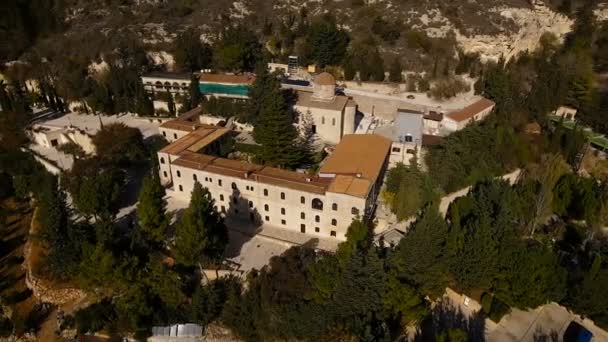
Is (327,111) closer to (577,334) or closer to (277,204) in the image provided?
(277,204)

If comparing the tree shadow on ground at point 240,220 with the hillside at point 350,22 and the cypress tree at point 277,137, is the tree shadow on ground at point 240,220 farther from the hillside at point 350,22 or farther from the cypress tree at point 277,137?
the hillside at point 350,22

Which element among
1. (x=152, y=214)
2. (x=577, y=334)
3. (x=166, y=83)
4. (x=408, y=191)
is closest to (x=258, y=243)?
(x=152, y=214)

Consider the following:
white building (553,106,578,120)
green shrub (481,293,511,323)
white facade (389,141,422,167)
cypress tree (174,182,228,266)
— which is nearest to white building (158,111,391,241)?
white facade (389,141,422,167)

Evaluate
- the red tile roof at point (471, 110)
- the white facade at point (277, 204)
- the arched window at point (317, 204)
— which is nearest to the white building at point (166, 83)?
the white facade at point (277, 204)

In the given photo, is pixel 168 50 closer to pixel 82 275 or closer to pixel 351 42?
pixel 351 42

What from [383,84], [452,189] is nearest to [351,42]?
[383,84]
